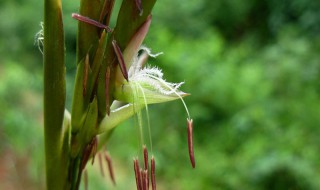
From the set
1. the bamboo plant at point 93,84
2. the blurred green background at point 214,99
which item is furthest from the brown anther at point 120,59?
the blurred green background at point 214,99

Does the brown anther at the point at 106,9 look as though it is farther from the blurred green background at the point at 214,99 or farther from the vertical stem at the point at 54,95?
the blurred green background at the point at 214,99

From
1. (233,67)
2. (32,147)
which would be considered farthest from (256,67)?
(32,147)

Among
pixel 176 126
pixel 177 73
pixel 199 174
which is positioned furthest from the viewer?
pixel 177 73

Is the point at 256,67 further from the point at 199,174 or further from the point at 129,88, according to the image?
the point at 129,88

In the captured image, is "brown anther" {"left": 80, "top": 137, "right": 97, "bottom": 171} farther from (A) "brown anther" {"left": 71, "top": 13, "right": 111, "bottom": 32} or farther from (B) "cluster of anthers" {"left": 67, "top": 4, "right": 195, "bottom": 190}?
(A) "brown anther" {"left": 71, "top": 13, "right": 111, "bottom": 32}

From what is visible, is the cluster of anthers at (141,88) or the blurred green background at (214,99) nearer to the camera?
the cluster of anthers at (141,88)

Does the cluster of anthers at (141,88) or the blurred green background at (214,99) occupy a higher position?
the blurred green background at (214,99)

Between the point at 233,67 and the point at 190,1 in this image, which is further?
the point at 190,1
